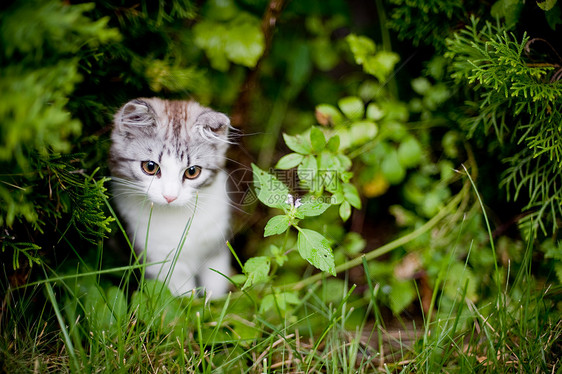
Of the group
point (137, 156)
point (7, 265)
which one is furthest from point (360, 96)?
point (7, 265)

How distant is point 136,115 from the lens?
1436 mm

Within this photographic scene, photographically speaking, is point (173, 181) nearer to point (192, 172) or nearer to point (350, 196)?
point (192, 172)

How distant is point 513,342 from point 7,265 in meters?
1.75

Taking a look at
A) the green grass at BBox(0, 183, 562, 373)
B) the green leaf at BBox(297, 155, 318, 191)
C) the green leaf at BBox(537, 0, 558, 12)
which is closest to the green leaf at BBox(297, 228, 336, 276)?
the green grass at BBox(0, 183, 562, 373)

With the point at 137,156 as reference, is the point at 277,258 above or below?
below

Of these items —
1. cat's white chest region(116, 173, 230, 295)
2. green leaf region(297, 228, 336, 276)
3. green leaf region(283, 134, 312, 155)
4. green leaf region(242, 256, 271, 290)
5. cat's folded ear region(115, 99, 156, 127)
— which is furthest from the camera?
cat's white chest region(116, 173, 230, 295)

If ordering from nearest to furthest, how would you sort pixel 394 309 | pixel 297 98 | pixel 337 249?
pixel 394 309
pixel 337 249
pixel 297 98

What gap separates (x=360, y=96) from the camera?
2125 mm

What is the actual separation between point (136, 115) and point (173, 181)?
0.28 m

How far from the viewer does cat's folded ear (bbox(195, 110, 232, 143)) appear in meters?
1.47

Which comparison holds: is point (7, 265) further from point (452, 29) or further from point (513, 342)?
point (452, 29)

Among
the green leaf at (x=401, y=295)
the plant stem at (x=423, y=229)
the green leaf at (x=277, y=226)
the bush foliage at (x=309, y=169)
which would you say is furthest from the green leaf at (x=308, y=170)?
the green leaf at (x=401, y=295)

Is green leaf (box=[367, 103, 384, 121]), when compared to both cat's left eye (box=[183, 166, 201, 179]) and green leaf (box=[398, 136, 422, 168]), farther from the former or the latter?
cat's left eye (box=[183, 166, 201, 179])

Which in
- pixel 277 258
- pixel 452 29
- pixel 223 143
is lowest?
pixel 277 258
